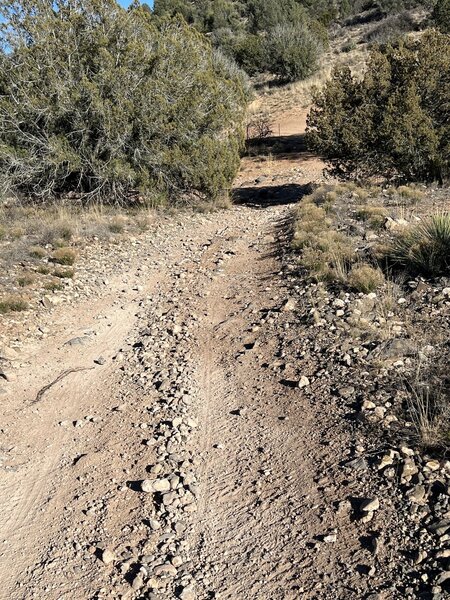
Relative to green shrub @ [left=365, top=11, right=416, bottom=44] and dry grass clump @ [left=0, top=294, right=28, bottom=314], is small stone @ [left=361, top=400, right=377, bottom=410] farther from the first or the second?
green shrub @ [left=365, top=11, right=416, bottom=44]

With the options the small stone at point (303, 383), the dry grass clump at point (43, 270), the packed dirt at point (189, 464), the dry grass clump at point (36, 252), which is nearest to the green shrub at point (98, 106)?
the dry grass clump at point (36, 252)

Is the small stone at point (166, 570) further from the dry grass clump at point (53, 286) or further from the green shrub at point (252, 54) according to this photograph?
the green shrub at point (252, 54)

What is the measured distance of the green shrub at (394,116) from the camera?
1228 centimetres

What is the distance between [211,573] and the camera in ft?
10.6

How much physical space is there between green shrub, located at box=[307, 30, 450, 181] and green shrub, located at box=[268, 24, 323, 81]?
60.4ft

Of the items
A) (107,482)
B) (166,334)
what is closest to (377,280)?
(166,334)

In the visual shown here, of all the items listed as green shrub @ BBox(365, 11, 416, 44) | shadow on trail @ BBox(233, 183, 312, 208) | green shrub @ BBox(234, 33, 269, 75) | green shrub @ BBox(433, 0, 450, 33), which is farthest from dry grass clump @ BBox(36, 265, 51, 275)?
green shrub @ BBox(365, 11, 416, 44)

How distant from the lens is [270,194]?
50.3ft

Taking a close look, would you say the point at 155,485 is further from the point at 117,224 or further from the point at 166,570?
the point at 117,224

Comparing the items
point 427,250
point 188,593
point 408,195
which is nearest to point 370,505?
point 188,593

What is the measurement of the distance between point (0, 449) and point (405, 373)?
3621 mm

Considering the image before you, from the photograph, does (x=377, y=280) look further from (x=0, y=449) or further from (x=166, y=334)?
(x=0, y=449)

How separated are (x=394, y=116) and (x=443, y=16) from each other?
17812 mm

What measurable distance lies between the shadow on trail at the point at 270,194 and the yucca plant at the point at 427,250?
7.20m
